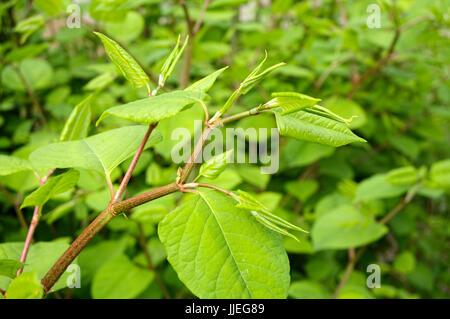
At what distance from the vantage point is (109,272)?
33.3 inches

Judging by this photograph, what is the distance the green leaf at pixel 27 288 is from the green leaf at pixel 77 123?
0.75 feet

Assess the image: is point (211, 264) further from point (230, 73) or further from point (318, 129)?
point (230, 73)

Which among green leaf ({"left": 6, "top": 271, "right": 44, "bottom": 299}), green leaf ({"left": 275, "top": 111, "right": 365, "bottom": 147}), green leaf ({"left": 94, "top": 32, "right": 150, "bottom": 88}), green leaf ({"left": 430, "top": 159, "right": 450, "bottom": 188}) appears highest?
green leaf ({"left": 94, "top": 32, "right": 150, "bottom": 88})

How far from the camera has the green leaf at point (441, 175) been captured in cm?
86

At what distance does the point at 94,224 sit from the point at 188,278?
0.34 ft

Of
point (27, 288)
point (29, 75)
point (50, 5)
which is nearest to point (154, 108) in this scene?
point (27, 288)

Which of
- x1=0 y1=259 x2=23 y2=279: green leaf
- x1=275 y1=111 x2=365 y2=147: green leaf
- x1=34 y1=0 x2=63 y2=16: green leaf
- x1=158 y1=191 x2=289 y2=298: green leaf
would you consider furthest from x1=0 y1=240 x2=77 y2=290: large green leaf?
x1=34 y1=0 x2=63 y2=16: green leaf

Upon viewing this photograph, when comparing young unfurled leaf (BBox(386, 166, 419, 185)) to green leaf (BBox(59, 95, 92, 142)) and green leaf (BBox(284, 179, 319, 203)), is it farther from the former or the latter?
green leaf (BBox(59, 95, 92, 142))

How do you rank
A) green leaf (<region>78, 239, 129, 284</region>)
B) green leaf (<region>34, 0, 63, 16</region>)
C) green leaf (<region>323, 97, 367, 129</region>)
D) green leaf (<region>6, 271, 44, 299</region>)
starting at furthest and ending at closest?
green leaf (<region>323, 97, 367, 129</region>) < green leaf (<region>78, 239, 129, 284</region>) < green leaf (<region>34, 0, 63, 16</region>) < green leaf (<region>6, 271, 44, 299</region>)

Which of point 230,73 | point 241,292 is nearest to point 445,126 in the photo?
point 230,73

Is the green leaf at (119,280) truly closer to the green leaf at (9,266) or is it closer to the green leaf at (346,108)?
the green leaf at (9,266)

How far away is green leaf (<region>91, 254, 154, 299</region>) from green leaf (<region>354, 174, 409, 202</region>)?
510mm

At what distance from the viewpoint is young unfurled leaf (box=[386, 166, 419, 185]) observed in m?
0.84

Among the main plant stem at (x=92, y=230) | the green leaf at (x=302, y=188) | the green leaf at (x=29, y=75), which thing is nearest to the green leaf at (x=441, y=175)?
the green leaf at (x=302, y=188)
